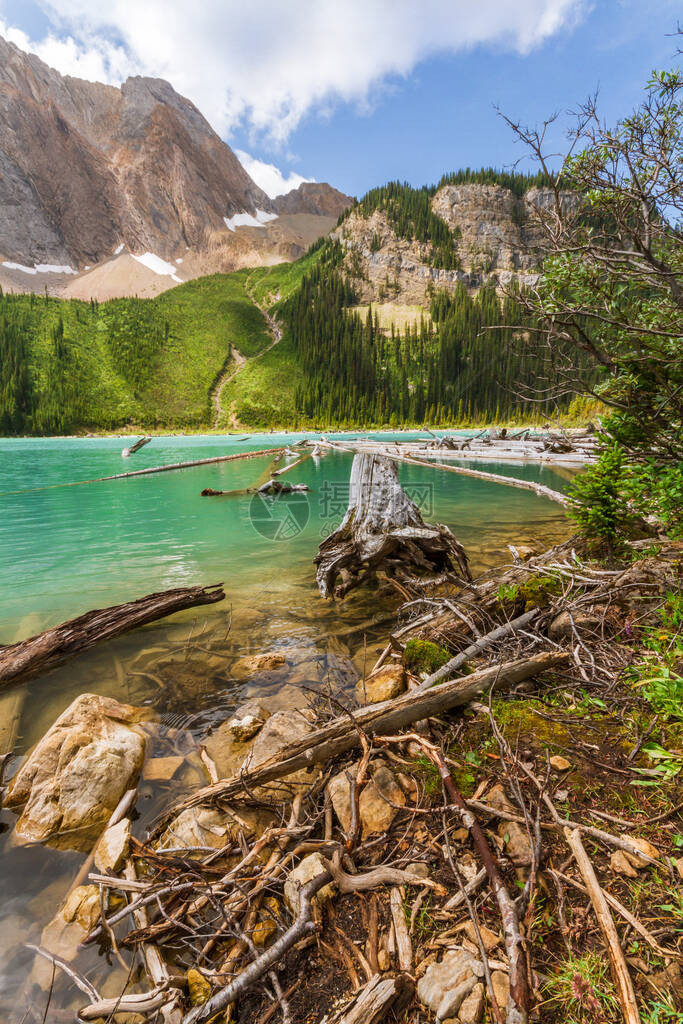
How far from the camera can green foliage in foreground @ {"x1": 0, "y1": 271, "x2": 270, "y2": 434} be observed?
395 ft

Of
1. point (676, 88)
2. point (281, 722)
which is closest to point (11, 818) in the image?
point (281, 722)

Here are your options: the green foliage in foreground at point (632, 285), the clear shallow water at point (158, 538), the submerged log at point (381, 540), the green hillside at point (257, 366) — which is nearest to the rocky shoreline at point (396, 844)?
the green foliage in foreground at point (632, 285)

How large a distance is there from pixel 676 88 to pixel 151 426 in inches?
5519

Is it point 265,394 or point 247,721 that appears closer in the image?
point 247,721

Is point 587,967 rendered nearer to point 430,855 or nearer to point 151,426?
point 430,855

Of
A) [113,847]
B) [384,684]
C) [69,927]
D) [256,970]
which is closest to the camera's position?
[256,970]

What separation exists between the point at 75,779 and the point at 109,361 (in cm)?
17198

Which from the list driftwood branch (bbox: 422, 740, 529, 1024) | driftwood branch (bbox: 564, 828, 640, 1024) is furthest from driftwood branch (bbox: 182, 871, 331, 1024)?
driftwood branch (bbox: 564, 828, 640, 1024)

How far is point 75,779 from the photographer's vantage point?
12.7 ft

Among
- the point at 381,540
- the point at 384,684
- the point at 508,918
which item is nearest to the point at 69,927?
the point at 508,918

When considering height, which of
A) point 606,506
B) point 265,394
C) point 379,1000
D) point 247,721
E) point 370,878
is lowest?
point 247,721

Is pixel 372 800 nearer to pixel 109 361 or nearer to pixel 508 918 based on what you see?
pixel 508 918

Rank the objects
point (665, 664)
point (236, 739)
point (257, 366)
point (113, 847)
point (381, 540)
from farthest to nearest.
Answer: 1. point (257, 366)
2. point (381, 540)
3. point (236, 739)
4. point (665, 664)
5. point (113, 847)

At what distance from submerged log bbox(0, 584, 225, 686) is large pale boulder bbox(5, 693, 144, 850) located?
1.91 m
